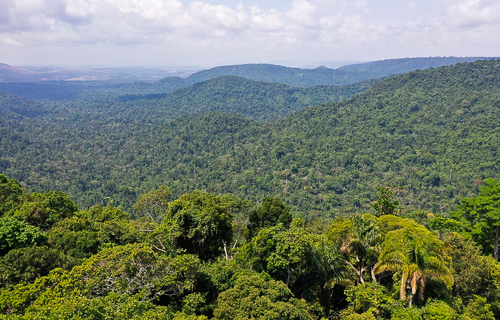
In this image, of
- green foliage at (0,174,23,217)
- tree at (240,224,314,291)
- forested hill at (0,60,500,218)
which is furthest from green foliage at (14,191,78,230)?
forested hill at (0,60,500,218)

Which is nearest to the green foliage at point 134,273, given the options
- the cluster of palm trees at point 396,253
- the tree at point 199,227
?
the tree at point 199,227

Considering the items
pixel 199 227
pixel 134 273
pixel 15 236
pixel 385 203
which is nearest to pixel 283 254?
pixel 199 227

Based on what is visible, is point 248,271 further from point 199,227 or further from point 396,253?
point 396,253

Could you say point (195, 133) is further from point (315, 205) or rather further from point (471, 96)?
point (471, 96)

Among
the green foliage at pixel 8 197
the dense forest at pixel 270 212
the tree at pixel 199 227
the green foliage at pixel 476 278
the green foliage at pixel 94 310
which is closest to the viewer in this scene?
the green foliage at pixel 94 310

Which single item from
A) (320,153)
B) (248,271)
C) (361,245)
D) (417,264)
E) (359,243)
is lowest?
(320,153)

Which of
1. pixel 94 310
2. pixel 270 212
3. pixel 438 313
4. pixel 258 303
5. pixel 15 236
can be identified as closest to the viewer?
pixel 94 310

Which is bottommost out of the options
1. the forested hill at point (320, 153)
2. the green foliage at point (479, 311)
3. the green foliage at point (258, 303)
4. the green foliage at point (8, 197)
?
the forested hill at point (320, 153)

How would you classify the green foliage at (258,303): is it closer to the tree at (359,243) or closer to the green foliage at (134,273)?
the green foliage at (134,273)
